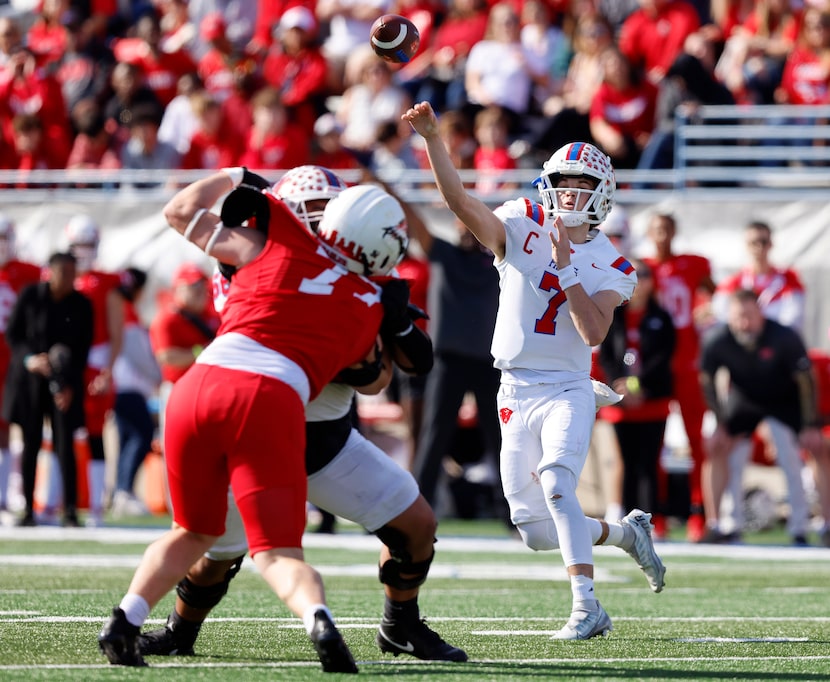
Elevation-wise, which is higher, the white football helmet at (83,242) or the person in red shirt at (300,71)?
the person in red shirt at (300,71)

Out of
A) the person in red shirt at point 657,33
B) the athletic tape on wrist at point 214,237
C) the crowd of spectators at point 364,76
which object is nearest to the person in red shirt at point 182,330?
the crowd of spectators at point 364,76

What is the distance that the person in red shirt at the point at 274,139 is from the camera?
1428 centimetres

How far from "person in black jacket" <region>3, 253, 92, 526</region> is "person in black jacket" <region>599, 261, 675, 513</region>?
3.69 m

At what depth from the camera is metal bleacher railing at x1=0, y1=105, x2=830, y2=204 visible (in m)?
13.3

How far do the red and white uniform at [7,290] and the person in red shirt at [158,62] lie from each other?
14.1 ft

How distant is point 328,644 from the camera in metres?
4.49

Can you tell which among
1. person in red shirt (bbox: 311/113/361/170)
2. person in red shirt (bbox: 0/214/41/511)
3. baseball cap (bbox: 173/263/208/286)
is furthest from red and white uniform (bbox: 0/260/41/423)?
person in red shirt (bbox: 311/113/361/170)

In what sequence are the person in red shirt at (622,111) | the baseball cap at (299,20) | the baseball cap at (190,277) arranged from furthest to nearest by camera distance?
1. the baseball cap at (299,20)
2. the person in red shirt at (622,111)
3. the baseball cap at (190,277)

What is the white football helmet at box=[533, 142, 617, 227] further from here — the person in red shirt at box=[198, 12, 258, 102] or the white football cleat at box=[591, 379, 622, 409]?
the person in red shirt at box=[198, 12, 258, 102]

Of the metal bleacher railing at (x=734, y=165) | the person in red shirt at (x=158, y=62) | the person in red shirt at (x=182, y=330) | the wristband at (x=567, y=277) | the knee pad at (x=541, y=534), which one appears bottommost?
the knee pad at (x=541, y=534)

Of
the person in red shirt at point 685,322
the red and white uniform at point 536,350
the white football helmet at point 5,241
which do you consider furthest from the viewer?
the white football helmet at point 5,241

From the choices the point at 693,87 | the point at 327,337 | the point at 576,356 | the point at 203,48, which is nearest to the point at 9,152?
the point at 203,48

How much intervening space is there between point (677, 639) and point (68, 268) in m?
6.53

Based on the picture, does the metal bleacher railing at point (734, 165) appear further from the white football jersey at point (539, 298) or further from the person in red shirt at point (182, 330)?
the white football jersey at point (539, 298)
